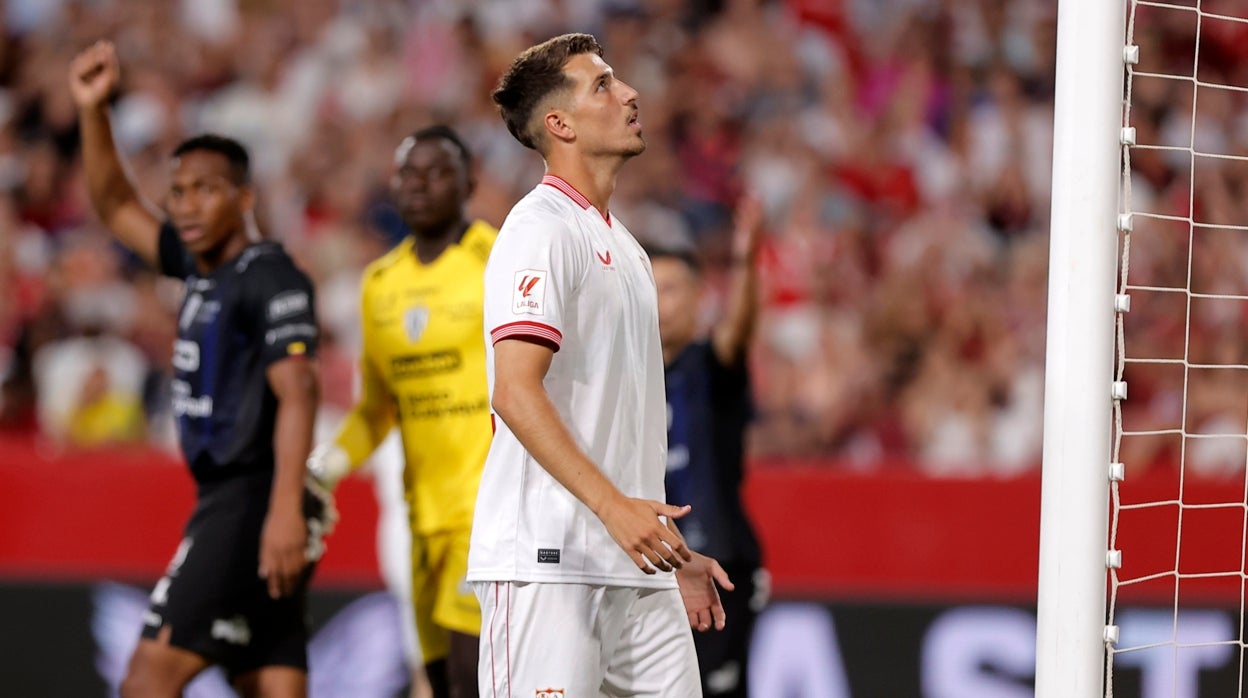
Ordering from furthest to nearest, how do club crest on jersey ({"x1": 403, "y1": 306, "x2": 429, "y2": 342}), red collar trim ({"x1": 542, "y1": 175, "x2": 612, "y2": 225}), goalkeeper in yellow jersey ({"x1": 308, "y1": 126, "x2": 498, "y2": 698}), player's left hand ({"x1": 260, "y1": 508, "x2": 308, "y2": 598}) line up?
club crest on jersey ({"x1": 403, "y1": 306, "x2": 429, "y2": 342}), goalkeeper in yellow jersey ({"x1": 308, "y1": 126, "x2": 498, "y2": 698}), player's left hand ({"x1": 260, "y1": 508, "x2": 308, "y2": 598}), red collar trim ({"x1": 542, "y1": 175, "x2": 612, "y2": 225})

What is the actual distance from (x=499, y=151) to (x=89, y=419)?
3.31m

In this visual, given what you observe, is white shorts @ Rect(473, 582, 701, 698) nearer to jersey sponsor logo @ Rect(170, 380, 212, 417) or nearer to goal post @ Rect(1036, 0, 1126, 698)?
goal post @ Rect(1036, 0, 1126, 698)

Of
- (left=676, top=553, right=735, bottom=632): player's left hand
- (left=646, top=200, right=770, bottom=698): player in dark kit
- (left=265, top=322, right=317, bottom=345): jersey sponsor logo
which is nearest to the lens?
(left=676, top=553, right=735, bottom=632): player's left hand

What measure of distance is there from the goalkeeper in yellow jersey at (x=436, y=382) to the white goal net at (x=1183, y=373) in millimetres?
2072

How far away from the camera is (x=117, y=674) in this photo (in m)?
7.61

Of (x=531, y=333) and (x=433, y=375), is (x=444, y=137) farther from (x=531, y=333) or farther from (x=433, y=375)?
(x=531, y=333)


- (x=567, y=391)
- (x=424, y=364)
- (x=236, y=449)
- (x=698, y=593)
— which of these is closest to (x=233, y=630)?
(x=236, y=449)

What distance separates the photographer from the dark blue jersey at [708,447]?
20.5ft

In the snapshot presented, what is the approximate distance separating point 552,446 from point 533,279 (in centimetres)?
39

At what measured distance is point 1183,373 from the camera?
927 cm

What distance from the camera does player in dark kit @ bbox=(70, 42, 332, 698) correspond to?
497 centimetres

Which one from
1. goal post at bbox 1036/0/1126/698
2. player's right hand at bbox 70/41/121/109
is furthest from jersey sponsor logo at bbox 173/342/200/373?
goal post at bbox 1036/0/1126/698

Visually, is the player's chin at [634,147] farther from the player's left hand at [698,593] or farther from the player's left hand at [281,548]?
the player's left hand at [281,548]

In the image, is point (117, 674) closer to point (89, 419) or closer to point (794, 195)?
point (89, 419)
